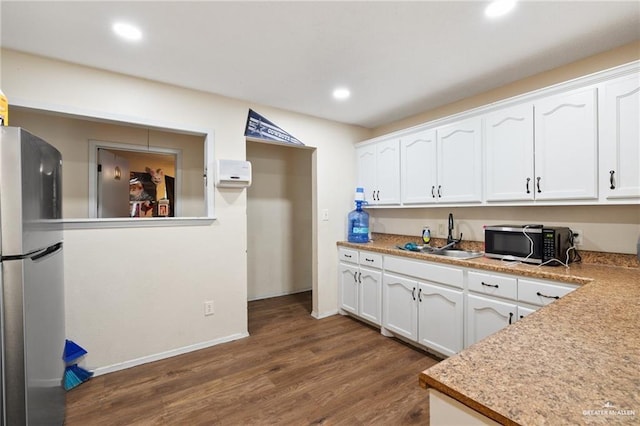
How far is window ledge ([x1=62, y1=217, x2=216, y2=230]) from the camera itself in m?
2.13

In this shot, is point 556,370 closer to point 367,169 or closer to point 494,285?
point 494,285

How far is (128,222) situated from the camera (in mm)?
2309

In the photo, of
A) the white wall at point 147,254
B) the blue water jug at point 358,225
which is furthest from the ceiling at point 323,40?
the blue water jug at point 358,225

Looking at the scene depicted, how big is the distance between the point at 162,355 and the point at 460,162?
3.10 meters

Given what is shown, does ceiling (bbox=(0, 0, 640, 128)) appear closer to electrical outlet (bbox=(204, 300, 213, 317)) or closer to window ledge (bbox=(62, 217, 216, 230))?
window ledge (bbox=(62, 217, 216, 230))

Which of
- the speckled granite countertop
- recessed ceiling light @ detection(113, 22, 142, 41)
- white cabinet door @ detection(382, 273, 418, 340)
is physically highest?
recessed ceiling light @ detection(113, 22, 142, 41)

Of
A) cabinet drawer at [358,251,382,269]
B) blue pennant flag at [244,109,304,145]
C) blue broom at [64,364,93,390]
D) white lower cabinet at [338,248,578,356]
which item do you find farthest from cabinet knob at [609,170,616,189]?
blue broom at [64,364,93,390]

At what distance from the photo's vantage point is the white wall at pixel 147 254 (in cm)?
210

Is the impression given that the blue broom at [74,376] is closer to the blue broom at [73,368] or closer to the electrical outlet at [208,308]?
the blue broom at [73,368]

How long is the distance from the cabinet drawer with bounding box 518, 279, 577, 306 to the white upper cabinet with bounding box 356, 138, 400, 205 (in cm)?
149

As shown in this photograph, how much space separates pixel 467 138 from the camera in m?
2.49

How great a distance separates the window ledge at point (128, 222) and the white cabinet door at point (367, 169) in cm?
Answer: 181

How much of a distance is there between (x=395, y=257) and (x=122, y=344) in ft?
8.02

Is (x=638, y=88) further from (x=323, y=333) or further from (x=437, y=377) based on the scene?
(x=323, y=333)
